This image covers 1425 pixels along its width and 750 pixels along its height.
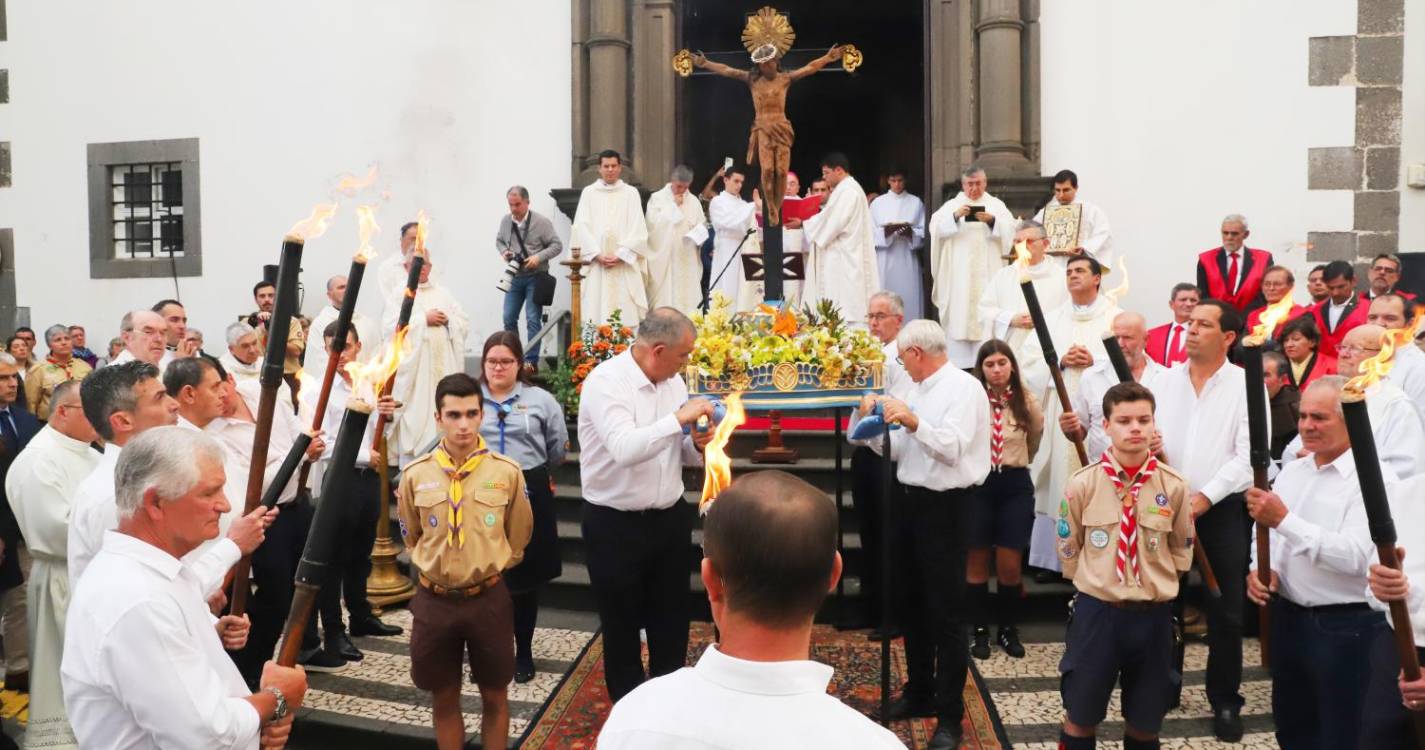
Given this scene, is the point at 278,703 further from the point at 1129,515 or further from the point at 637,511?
the point at 1129,515

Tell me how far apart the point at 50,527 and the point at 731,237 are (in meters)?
7.34

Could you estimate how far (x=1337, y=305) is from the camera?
8281 millimetres

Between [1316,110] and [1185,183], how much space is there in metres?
1.34

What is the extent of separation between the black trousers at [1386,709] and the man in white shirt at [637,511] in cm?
257

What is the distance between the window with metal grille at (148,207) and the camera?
1241 centimetres

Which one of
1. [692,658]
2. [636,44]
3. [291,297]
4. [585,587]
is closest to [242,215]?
[636,44]

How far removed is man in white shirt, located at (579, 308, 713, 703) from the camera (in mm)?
4629

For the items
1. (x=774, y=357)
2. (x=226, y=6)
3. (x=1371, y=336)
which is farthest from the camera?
(x=226, y=6)

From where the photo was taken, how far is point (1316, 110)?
9828 millimetres

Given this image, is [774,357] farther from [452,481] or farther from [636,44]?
[636,44]

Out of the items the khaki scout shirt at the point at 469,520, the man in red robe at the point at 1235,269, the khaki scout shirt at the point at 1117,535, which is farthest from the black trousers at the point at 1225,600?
the man in red robe at the point at 1235,269

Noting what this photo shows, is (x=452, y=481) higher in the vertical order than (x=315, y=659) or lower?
higher

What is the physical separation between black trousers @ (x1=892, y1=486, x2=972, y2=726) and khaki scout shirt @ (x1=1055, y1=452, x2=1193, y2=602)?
82 centimetres

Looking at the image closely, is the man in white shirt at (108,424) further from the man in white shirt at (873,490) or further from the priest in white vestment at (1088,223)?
the priest in white vestment at (1088,223)
